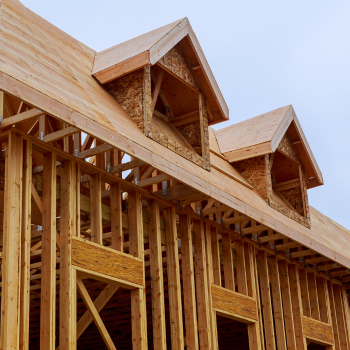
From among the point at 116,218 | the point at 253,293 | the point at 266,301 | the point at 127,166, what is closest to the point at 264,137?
the point at 266,301

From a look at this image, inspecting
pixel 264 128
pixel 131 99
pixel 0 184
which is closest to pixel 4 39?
pixel 0 184

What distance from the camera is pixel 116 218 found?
11055mm

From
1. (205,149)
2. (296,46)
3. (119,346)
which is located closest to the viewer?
(205,149)

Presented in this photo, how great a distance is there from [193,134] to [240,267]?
11.3 ft

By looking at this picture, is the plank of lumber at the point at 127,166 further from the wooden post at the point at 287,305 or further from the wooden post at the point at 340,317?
the wooden post at the point at 340,317

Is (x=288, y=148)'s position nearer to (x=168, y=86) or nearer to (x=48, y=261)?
(x=168, y=86)

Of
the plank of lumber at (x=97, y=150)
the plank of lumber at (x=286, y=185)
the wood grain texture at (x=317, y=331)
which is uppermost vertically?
the plank of lumber at (x=286, y=185)

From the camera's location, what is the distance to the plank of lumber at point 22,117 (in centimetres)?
864

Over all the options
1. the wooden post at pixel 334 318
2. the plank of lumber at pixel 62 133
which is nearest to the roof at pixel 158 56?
the plank of lumber at pixel 62 133

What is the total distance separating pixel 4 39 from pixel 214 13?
196853 mm

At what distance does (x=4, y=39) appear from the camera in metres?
9.55

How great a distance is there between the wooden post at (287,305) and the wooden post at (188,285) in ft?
14.5

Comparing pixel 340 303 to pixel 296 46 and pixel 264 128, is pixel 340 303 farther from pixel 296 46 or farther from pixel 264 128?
pixel 296 46

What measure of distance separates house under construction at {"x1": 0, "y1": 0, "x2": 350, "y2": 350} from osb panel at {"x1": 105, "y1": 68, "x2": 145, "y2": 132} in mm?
27
